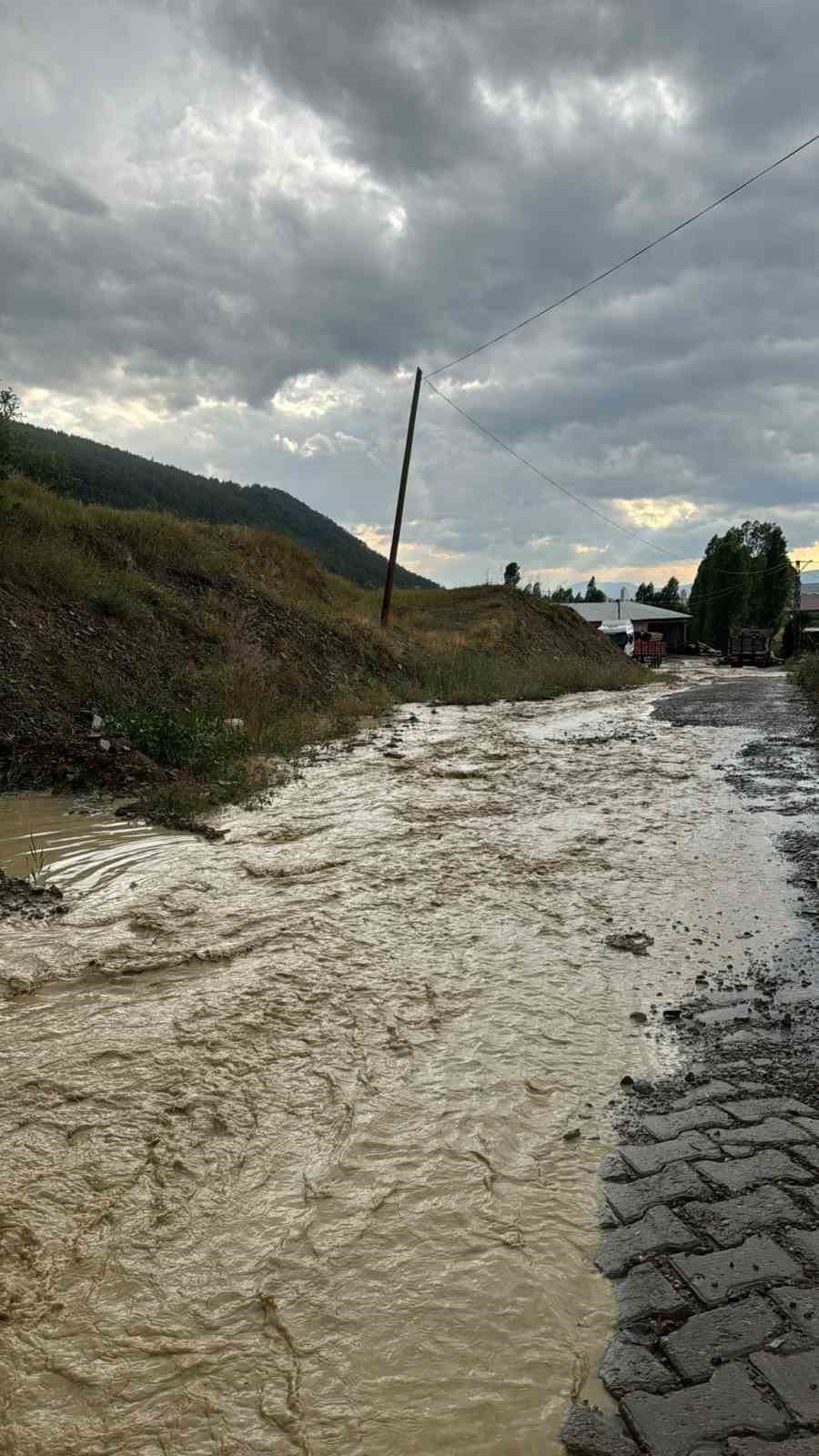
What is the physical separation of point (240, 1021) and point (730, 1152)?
2197mm

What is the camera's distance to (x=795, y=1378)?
199 centimetres

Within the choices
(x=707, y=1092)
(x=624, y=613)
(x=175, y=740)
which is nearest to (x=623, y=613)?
(x=624, y=613)

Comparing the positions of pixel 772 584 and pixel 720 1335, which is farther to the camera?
pixel 772 584

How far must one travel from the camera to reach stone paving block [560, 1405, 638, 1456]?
1.87m

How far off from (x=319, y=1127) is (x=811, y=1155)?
69.9 inches

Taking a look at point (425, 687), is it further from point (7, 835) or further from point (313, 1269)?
point (313, 1269)

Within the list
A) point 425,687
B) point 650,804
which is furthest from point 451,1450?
point 425,687

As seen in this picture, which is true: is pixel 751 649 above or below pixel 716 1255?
above

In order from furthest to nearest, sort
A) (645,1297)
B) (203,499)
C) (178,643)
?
(203,499) → (178,643) → (645,1297)

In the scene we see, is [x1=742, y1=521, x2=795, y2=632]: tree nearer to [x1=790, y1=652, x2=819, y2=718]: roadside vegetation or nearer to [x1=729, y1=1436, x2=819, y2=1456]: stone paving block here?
[x1=790, y1=652, x2=819, y2=718]: roadside vegetation

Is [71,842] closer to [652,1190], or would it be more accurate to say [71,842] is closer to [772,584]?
[652,1190]

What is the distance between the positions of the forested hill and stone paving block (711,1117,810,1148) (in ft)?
184

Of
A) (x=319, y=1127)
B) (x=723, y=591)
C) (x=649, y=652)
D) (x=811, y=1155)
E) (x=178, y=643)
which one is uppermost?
(x=723, y=591)

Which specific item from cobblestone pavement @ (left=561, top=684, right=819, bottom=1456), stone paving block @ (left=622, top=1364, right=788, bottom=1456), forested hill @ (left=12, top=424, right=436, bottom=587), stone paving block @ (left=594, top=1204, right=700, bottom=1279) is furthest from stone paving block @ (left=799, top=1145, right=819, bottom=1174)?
forested hill @ (left=12, top=424, right=436, bottom=587)
